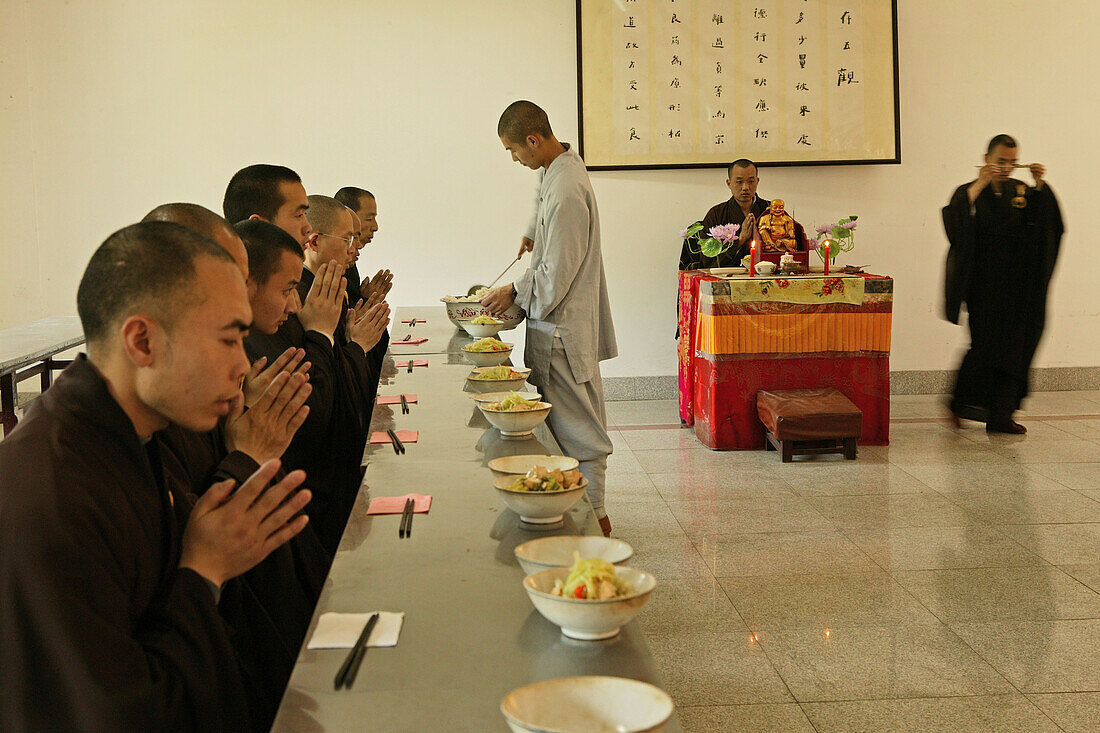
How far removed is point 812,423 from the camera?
489cm

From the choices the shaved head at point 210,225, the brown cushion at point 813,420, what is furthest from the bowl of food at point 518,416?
the brown cushion at point 813,420

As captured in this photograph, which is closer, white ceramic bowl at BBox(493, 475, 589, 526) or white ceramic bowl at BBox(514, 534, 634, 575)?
white ceramic bowl at BBox(514, 534, 634, 575)

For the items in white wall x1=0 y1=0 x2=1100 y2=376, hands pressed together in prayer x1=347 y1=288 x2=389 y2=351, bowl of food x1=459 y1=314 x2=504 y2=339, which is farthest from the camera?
white wall x1=0 y1=0 x2=1100 y2=376

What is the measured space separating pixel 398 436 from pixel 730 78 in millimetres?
4746

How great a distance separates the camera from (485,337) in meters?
4.18

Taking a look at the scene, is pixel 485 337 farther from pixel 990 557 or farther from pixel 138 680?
pixel 138 680

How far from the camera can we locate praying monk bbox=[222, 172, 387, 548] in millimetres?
2643

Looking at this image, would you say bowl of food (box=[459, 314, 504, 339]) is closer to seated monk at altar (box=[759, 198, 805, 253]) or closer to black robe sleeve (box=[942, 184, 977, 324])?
seated monk at altar (box=[759, 198, 805, 253])

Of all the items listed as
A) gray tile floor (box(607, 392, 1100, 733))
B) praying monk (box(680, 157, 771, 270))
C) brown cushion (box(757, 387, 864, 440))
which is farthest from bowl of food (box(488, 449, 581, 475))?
praying monk (box(680, 157, 771, 270))

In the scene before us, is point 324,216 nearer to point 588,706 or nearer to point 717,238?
point 717,238

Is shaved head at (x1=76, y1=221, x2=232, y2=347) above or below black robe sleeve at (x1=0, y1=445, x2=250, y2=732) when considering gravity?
above

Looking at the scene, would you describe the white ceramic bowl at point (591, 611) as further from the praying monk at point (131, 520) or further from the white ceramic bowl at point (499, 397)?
the white ceramic bowl at point (499, 397)

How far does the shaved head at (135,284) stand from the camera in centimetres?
131

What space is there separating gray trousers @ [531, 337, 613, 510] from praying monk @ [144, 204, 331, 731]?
1610mm
